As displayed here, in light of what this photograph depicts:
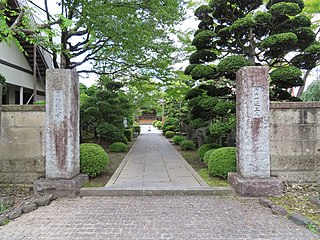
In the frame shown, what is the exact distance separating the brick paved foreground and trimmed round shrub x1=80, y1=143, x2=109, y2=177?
1.14 m

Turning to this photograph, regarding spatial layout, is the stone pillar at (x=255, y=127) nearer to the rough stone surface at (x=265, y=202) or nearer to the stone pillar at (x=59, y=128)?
the rough stone surface at (x=265, y=202)

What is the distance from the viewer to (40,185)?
495cm

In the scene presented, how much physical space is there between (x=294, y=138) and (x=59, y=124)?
521 centimetres

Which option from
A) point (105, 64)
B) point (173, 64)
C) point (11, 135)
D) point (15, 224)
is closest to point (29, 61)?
point (105, 64)

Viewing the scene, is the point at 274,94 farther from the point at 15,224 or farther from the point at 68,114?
the point at 15,224

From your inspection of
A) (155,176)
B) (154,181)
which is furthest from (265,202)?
(155,176)

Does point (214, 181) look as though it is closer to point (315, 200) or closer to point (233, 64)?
point (315, 200)

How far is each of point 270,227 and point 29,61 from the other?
48.3 ft

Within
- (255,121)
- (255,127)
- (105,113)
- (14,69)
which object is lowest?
(255,127)

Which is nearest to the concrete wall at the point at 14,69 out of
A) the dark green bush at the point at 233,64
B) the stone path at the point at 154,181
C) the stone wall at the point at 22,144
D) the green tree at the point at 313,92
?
the stone wall at the point at 22,144

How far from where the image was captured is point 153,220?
150 inches

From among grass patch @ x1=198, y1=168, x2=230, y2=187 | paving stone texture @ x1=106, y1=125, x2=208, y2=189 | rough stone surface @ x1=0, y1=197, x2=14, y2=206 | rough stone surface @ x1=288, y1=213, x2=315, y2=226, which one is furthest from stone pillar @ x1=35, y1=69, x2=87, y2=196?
rough stone surface @ x1=288, y1=213, x2=315, y2=226

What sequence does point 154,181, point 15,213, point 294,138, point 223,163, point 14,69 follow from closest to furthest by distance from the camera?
1. point 15,213
2. point 294,138
3. point 223,163
4. point 154,181
5. point 14,69

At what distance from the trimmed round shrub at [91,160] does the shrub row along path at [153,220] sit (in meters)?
1.04
